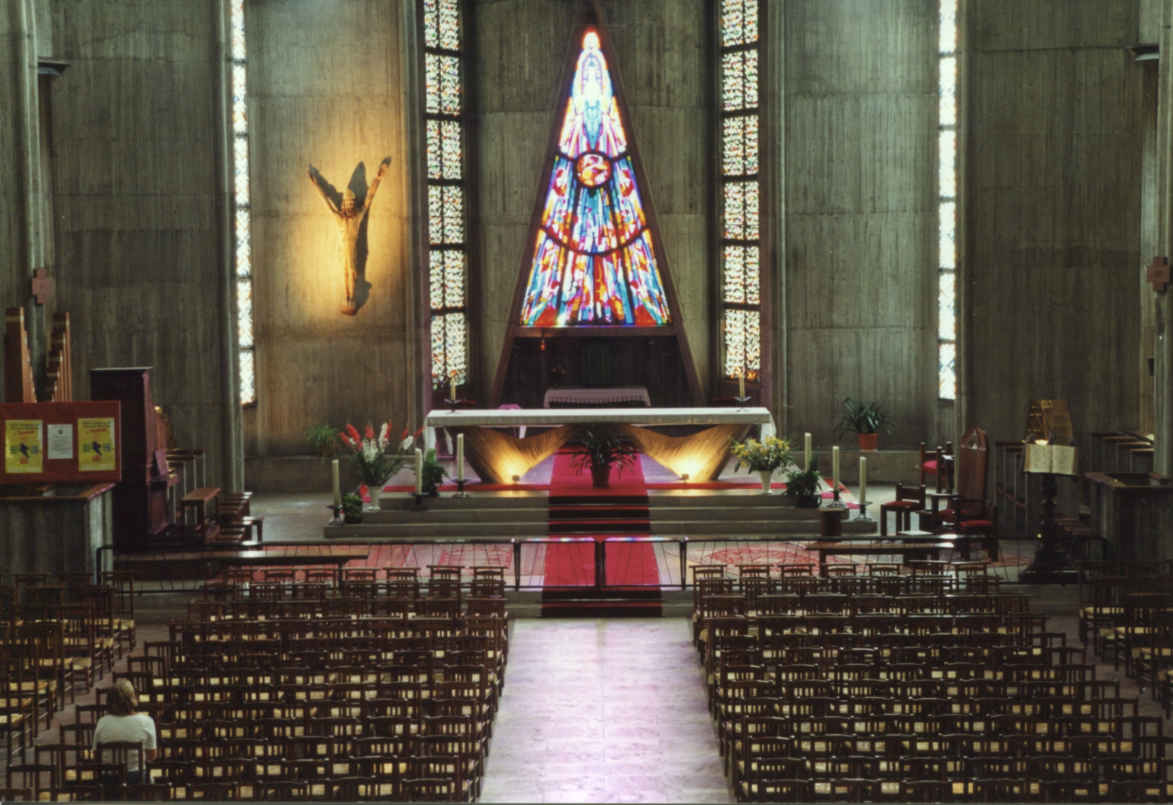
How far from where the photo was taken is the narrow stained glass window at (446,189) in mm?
27406

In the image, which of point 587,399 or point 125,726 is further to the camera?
point 587,399

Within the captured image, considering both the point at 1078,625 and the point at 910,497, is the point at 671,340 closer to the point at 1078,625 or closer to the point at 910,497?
the point at 910,497

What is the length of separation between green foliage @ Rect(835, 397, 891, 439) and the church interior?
0.32 ft

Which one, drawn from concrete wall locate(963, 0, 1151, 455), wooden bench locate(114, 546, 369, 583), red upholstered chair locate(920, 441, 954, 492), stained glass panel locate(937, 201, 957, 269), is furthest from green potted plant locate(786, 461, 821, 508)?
stained glass panel locate(937, 201, 957, 269)

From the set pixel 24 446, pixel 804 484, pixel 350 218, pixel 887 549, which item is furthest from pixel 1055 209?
pixel 24 446

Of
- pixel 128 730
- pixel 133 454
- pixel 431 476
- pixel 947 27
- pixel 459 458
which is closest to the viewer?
pixel 128 730

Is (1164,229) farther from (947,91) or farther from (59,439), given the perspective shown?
(59,439)

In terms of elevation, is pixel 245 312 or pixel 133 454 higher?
pixel 245 312

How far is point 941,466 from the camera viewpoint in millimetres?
21531

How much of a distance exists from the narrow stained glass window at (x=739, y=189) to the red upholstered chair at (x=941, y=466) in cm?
483

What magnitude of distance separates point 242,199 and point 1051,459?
13863mm

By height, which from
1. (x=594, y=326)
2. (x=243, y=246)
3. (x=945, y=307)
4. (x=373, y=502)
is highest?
(x=243, y=246)

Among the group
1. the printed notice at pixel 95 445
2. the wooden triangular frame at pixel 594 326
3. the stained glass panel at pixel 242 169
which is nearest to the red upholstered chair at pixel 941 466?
the wooden triangular frame at pixel 594 326

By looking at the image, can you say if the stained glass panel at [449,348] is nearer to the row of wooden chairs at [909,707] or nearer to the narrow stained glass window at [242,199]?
the narrow stained glass window at [242,199]
